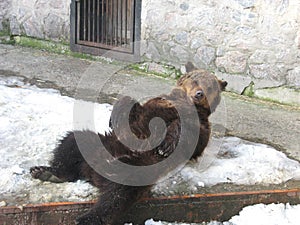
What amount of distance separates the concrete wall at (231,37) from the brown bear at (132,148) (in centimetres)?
179

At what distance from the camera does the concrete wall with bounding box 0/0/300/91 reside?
4418 millimetres

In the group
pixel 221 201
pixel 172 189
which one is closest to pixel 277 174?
pixel 221 201

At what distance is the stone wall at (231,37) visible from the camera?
4418 millimetres

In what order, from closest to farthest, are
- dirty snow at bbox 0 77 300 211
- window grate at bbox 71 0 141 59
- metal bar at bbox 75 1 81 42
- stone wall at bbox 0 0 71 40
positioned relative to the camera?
dirty snow at bbox 0 77 300 211, window grate at bbox 71 0 141 59, metal bar at bbox 75 1 81 42, stone wall at bbox 0 0 71 40

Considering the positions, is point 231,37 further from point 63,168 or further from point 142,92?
point 63,168

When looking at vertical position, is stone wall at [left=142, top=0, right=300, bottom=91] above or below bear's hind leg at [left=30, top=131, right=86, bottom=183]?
above

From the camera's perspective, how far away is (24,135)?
124 inches

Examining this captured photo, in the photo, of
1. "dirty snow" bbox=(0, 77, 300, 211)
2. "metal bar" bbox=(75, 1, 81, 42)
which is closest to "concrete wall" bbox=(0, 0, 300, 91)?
"metal bar" bbox=(75, 1, 81, 42)

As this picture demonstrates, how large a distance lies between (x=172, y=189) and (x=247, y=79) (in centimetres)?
232

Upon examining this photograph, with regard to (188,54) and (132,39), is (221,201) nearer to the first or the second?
(188,54)

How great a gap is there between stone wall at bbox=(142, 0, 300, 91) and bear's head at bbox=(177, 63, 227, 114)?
1.66 metres

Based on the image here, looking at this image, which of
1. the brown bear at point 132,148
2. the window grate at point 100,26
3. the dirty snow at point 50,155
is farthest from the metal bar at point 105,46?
the brown bear at point 132,148

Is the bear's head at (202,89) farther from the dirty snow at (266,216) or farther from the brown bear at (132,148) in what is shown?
the dirty snow at (266,216)

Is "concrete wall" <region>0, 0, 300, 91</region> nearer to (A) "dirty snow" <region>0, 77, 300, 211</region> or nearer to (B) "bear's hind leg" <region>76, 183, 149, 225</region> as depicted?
(A) "dirty snow" <region>0, 77, 300, 211</region>
